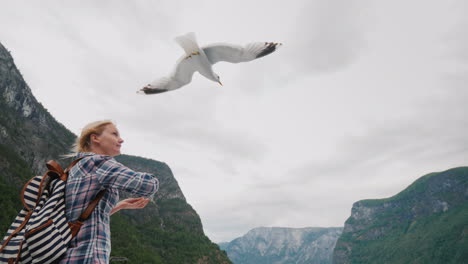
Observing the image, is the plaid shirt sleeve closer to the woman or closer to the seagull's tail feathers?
the woman

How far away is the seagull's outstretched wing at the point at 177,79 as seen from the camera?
284 inches

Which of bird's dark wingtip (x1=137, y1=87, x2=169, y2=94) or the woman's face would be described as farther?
bird's dark wingtip (x1=137, y1=87, x2=169, y2=94)

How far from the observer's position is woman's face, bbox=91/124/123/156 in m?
2.43

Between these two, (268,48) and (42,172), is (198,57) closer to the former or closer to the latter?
(268,48)

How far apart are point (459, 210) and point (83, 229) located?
223851 mm

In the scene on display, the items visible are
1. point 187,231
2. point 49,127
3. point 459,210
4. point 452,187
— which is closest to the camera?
point 49,127

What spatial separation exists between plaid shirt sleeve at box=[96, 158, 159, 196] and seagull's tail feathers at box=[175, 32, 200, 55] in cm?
583

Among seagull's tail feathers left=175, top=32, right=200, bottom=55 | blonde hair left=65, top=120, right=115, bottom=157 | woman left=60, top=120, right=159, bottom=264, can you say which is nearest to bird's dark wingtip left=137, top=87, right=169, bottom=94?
seagull's tail feathers left=175, top=32, right=200, bottom=55

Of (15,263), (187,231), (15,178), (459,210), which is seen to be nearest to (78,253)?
(15,263)

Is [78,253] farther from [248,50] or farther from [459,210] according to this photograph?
[459,210]

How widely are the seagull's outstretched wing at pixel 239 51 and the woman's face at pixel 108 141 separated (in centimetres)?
503

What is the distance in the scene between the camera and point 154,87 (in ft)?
23.6

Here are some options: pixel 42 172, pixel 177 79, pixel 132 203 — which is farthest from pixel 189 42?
pixel 42 172

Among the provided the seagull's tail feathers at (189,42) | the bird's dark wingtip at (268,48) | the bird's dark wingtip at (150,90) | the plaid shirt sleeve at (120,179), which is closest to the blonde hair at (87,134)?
the plaid shirt sleeve at (120,179)
